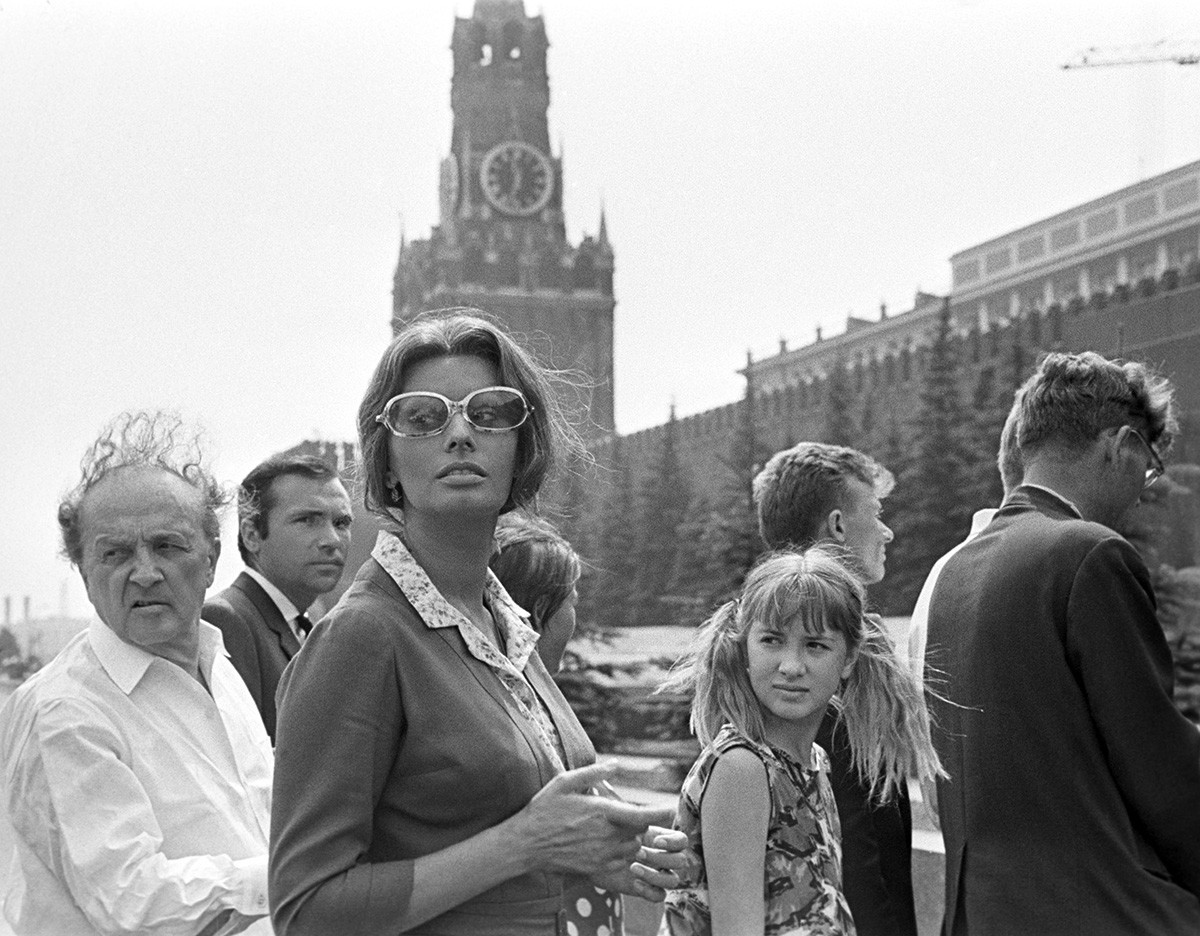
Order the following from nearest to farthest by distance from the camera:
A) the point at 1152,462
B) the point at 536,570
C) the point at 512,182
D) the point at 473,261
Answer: the point at 1152,462 < the point at 536,570 < the point at 473,261 < the point at 512,182

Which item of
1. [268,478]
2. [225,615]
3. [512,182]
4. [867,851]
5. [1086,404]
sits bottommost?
[867,851]

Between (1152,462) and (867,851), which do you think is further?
(1152,462)

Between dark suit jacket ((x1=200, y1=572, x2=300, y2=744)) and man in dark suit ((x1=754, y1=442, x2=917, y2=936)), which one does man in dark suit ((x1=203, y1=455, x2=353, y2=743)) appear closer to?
dark suit jacket ((x1=200, y1=572, x2=300, y2=744))

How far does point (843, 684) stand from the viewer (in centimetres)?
248

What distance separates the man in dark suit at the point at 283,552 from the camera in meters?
3.61

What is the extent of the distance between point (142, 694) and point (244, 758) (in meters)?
0.18

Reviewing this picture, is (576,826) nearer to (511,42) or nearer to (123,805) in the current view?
(123,805)

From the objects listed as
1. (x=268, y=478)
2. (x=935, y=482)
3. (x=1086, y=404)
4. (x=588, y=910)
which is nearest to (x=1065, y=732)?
(x=1086, y=404)

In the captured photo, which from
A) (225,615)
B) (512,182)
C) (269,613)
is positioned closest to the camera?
(225,615)

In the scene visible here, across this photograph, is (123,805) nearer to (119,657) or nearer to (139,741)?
(139,741)

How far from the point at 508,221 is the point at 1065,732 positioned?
44.2 meters

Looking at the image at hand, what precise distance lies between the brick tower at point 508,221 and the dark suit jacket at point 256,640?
113 feet

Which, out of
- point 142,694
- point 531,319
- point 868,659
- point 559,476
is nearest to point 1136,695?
point 868,659

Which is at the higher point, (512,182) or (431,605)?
(512,182)
